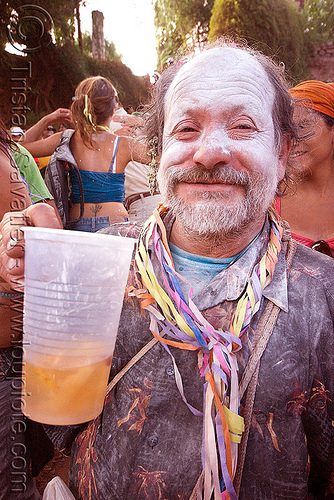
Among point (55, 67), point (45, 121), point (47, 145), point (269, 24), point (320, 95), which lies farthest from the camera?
point (269, 24)

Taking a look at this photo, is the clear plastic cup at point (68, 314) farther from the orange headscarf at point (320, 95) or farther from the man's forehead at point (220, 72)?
the orange headscarf at point (320, 95)

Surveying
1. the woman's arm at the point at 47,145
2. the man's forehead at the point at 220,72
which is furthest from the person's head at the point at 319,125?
the woman's arm at the point at 47,145

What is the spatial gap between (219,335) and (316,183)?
1.85 m

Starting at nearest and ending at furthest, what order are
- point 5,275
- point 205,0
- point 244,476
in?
point 5,275 < point 244,476 < point 205,0

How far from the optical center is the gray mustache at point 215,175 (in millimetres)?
1317

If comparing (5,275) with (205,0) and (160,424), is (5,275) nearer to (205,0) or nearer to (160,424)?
(160,424)

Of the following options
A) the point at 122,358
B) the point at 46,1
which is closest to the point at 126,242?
the point at 122,358

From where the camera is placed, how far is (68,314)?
0.97 meters

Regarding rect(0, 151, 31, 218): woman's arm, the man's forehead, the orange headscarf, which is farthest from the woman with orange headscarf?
rect(0, 151, 31, 218): woman's arm

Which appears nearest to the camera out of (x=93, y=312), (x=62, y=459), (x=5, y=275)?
(x=93, y=312)

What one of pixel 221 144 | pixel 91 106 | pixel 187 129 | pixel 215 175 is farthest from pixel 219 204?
pixel 91 106

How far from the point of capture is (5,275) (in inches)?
43.1

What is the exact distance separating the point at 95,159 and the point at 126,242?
272 cm

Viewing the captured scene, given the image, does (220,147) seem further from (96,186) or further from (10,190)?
(96,186)
